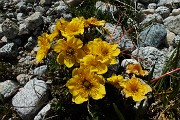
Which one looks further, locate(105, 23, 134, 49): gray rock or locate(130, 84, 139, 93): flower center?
locate(105, 23, 134, 49): gray rock

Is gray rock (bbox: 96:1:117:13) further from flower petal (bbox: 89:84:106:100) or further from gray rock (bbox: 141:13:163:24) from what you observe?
flower petal (bbox: 89:84:106:100)

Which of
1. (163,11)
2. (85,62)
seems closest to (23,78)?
(85,62)

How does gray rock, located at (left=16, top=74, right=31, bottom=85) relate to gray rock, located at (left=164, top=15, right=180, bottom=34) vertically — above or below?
below

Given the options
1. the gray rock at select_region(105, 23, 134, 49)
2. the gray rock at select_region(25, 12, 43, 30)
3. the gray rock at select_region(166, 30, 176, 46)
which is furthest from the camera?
the gray rock at select_region(25, 12, 43, 30)

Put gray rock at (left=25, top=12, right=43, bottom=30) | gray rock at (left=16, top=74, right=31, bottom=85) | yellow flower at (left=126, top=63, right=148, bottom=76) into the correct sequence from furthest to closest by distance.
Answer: gray rock at (left=25, top=12, right=43, bottom=30), gray rock at (left=16, top=74, right=31, bottom=85), yellow flower at (left=126, top=63, right=148, bottom=76)

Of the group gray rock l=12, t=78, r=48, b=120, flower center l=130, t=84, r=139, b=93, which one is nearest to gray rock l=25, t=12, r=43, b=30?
gray rock l=12, t=78, r=48, b=120

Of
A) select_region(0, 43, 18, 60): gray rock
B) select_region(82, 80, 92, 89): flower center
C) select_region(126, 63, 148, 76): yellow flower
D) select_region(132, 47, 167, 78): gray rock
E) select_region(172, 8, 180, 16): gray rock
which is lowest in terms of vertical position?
select_region(0, 43, 18, 60): gray rock

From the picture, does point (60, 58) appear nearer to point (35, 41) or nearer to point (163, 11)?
point (35, 41)

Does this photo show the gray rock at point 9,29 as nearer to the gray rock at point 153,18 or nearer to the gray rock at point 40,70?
the gray rock at point 40,70
